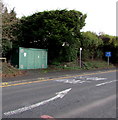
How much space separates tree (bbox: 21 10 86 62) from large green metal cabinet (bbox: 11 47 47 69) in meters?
1.97

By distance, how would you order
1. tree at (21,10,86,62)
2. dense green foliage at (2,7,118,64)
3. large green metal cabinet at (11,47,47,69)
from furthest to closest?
tree at (21,10,86,62), dense green foliage at (2,7,118,64), large green metal cabinet at (11,47,47,69)

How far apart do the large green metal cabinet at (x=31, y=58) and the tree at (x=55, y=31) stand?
197cm

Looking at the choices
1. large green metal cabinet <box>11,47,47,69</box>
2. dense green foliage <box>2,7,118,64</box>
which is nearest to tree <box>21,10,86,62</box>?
dense green foliage <box>2,7,118,64</box>

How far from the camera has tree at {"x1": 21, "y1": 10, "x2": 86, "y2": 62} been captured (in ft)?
55.9

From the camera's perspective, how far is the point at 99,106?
16.8 ft

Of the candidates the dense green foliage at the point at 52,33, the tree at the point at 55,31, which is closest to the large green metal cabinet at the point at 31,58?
the dense green foliage at the point at 52,33

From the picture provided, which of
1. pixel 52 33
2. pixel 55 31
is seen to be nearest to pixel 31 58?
pixel 52 33

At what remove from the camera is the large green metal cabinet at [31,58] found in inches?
615

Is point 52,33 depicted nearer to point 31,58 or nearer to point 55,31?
point 55,31

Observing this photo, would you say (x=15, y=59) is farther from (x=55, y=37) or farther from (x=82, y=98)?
(x=82, y=98)

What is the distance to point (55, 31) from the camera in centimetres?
1675

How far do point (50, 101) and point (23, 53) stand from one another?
1094 cm

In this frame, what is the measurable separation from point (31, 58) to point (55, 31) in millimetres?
3851

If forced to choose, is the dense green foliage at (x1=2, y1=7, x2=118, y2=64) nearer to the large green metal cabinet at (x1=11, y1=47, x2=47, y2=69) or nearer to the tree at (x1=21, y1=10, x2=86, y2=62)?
the tree at (x1=21, y1=10, x2=86, y2=62)
